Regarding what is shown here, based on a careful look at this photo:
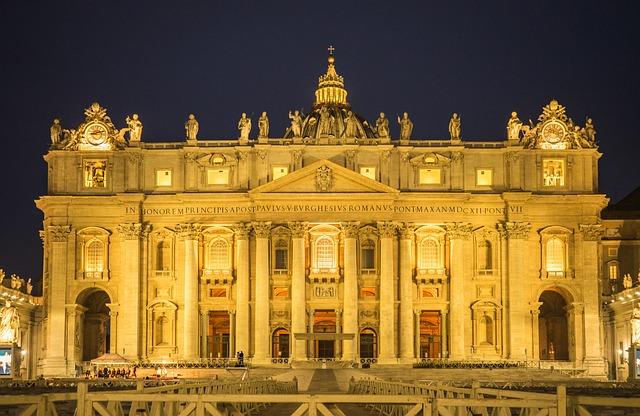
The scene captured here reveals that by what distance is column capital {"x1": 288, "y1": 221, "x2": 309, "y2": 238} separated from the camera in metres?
93.9

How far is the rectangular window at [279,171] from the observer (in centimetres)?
A: 9644

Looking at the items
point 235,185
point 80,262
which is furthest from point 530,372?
point 80,262

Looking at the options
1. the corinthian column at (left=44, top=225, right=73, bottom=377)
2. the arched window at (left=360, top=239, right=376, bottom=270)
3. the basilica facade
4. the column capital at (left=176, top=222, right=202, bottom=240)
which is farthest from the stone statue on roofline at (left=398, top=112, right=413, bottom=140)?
the corinthian column at (left=44, top=225, right=73, bottom=377)

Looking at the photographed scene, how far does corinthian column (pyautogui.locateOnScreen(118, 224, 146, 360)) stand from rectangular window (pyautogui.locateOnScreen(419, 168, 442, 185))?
1055 inches

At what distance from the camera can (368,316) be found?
94500mm

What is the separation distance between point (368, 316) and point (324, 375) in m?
26.3

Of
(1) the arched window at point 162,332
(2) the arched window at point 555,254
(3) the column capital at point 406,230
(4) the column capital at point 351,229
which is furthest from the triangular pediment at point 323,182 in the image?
(2) the arched window at point 555,254

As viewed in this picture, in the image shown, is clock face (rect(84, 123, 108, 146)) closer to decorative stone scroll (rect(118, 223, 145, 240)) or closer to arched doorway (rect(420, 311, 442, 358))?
decorative stone scroll (rect(118, 223, 145, 240))

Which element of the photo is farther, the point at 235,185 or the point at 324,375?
the point at 235,185

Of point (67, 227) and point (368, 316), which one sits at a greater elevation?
point (67, 227)

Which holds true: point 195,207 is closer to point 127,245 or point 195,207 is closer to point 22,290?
point 127,245

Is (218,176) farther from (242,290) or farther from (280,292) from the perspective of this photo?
(280,292)

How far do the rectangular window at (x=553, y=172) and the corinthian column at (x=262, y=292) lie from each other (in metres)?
26.8

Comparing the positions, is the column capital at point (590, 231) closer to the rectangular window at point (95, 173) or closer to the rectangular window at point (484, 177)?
the rectangular window at point (484, 177)
